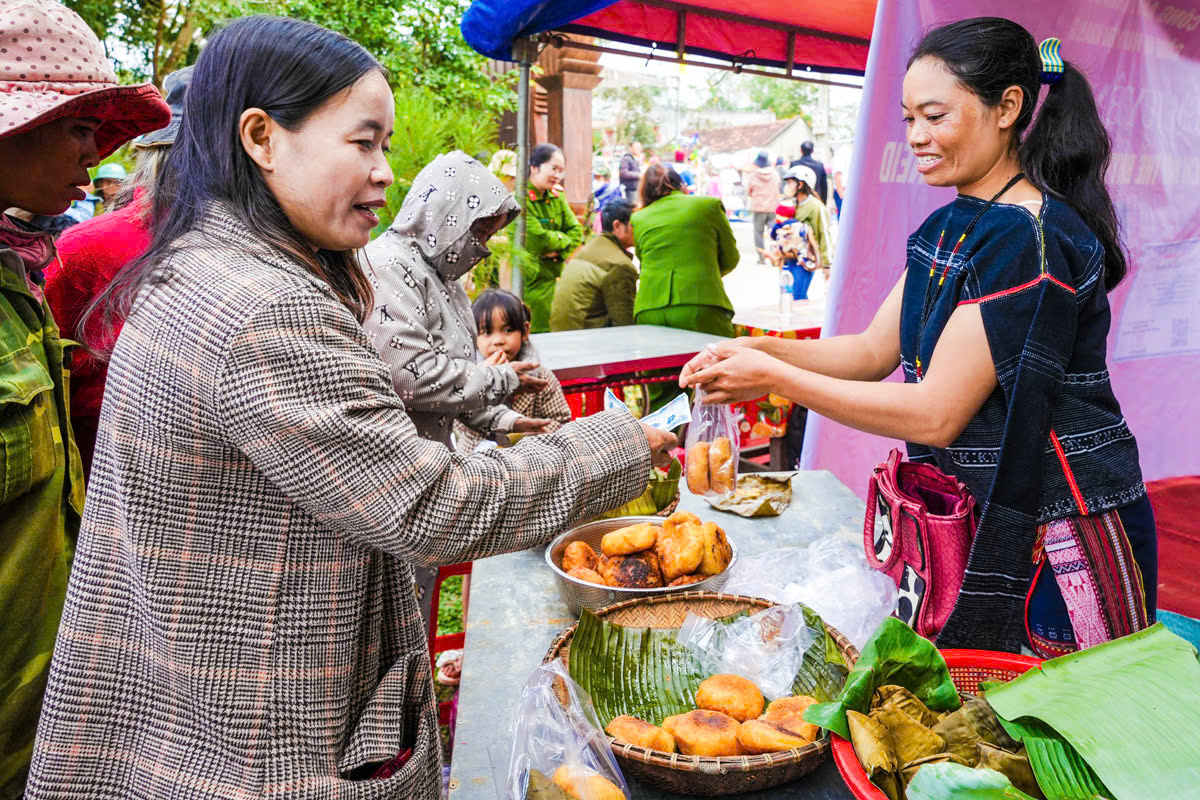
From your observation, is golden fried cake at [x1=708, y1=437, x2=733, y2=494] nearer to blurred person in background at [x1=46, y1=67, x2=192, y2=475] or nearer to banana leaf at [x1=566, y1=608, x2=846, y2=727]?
banana leaf at [x1=566, y1=608, x2=846, y2=727]

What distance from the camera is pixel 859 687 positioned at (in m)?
1.17

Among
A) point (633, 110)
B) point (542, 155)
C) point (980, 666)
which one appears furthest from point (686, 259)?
point (633, 110)

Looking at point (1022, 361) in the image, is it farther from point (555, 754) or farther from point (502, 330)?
point (502, 330)

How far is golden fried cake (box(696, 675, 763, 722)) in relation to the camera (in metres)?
1.37

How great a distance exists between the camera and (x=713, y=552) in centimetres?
185

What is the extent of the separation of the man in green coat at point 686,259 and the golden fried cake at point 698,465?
12.5 ft

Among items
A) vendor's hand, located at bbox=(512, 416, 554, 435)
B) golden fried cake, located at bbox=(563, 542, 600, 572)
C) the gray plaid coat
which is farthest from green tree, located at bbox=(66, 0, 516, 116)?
the gray plaid coat

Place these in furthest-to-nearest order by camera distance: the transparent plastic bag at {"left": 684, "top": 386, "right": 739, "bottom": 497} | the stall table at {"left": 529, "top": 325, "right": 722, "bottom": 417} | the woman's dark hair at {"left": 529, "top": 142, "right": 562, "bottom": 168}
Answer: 1. the woman's dark hair at {"left": 529, "top": 142, "right": 562, "bottom": 168}
2. the stall table at {"left": 529, "top": 325, "right": 722, "bottom": 417}
3. the transparent plastic bag at {"left": 684, "top": 386, "right": 739, "bottom": 497}

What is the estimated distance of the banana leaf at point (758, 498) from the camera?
2416mm

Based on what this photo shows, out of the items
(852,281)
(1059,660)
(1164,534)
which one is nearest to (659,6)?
(852,281)

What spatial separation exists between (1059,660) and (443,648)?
7.57 ft

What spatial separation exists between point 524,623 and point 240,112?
1.18 meters

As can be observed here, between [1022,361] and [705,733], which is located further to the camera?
[1022,361]

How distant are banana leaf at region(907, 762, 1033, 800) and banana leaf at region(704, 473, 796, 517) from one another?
128cm
